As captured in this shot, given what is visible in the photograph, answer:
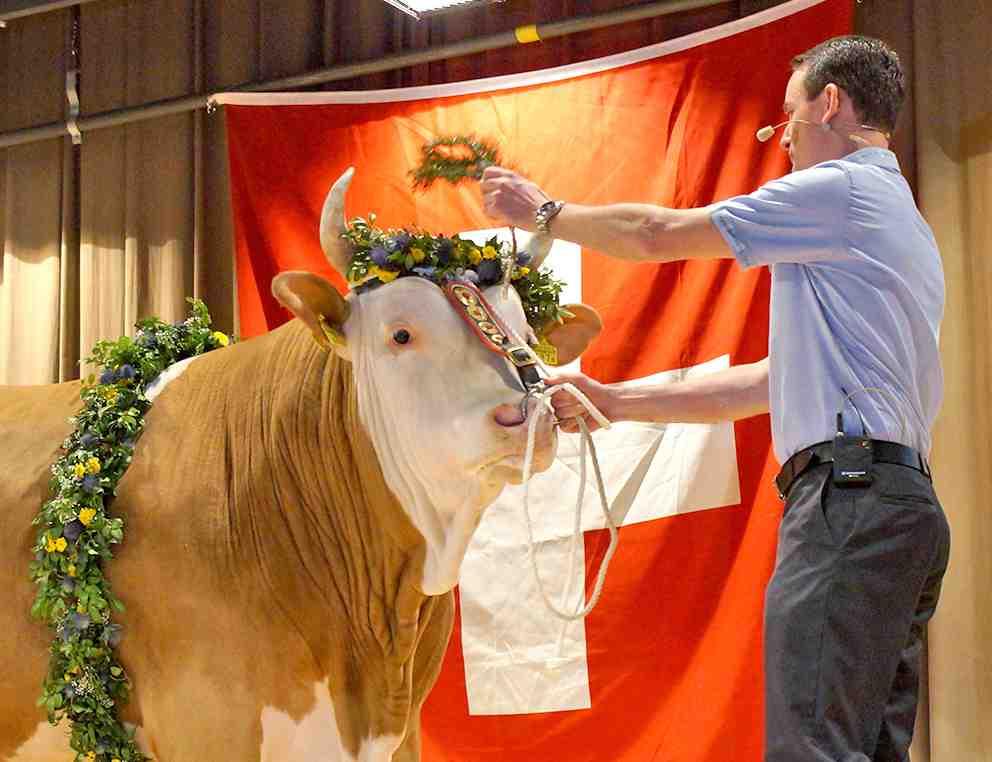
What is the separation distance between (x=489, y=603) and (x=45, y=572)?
184 centimetres

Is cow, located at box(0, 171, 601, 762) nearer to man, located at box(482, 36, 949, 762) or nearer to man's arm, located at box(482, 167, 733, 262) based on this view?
man's arm, located at box(482, 167, 733, 262)

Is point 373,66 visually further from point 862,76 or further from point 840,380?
point 840,380

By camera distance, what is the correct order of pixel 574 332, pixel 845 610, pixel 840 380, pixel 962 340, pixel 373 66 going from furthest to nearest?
pixel 373 66 < pixel 962 340 < pixel 574 332 < pixel 840 380 < pixel 845 610

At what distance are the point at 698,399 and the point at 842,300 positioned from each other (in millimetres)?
497

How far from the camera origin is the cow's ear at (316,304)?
2.82 metres

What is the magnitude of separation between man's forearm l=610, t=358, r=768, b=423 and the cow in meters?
0.22

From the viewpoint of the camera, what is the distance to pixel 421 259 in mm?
2885

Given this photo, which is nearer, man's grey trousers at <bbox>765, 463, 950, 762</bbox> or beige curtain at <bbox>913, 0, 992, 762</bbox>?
man's grey trousers at <bbox>765, 463, 950, 762</bbox>

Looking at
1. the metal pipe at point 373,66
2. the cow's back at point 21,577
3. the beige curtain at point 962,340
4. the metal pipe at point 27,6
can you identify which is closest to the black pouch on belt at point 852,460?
the cow's back at point 21,577

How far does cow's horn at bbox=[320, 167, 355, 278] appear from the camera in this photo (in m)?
2.86

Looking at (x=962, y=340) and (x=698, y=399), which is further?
(x=962, y=340)

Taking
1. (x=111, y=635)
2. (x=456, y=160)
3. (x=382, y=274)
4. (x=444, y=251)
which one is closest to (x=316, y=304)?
(x=382, y=274)

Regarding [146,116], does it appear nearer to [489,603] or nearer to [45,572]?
[489,603]

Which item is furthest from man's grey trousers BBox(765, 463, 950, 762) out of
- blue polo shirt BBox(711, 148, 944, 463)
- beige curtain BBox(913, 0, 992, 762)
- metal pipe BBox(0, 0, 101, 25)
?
metal pipe BBox(0, 0, 101, 25)
